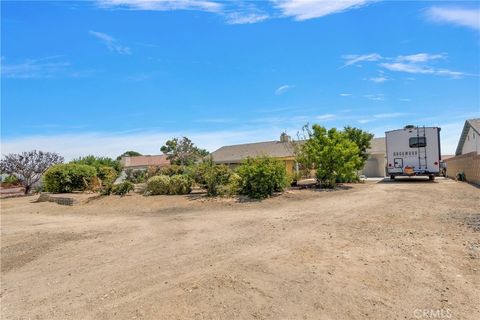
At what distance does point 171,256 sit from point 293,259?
2311mm

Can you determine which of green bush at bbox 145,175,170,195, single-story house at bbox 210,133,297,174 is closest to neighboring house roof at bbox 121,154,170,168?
single-story house at bbox 210,133,297,174

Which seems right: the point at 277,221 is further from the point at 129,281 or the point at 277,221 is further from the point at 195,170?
the point at 195,170

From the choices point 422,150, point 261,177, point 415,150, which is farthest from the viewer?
point 415,150

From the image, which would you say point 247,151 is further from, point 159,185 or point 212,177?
point 212,177

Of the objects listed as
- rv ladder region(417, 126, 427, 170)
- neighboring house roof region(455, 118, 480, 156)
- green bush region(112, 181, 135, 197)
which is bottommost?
green bush region(112, 181, 135, 197)

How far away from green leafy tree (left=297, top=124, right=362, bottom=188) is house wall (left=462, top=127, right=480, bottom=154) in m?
12.4

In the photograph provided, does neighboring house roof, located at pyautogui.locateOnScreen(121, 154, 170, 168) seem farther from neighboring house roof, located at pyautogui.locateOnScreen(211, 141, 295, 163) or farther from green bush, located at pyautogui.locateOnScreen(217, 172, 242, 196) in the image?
green bush, located at pyautogui.locateOnScreen(217, 172, 242, 196)

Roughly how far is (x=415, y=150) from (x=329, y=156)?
23.1ft

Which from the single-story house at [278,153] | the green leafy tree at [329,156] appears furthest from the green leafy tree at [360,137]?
the green leafy tree at [329,156]

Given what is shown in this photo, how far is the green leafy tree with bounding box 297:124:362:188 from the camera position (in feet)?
56.7

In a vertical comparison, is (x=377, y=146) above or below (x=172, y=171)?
above

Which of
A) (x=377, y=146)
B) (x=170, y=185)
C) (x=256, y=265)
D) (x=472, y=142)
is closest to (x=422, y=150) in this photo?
(x=472, y=142)

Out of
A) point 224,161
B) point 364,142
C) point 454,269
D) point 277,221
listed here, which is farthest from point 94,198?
point 224,161

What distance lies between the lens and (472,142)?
28531 mm
